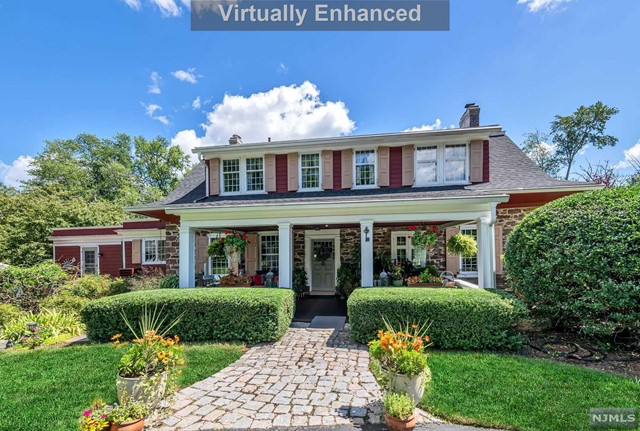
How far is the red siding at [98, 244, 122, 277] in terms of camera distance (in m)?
15.1

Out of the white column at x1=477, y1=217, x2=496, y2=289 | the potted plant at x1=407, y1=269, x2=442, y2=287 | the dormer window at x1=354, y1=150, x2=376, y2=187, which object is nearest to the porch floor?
the potted plant at x1=407, y1=269, x2=442, y2=287

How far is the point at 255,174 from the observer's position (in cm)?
974

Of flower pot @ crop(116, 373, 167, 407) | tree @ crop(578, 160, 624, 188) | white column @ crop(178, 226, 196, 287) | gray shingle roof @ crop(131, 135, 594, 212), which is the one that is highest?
tree @ crop(578, 160, 624, 188)

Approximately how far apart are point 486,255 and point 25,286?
43.4 ft

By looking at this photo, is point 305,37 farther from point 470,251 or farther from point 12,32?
point 12,32

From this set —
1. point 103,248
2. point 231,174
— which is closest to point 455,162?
point 231,174

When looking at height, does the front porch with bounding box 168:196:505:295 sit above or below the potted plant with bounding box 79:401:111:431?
above

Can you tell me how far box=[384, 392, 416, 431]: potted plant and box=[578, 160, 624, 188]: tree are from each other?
19665mm

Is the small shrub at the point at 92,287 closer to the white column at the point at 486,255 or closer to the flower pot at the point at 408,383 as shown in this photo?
the flower pot at the point at 408,383

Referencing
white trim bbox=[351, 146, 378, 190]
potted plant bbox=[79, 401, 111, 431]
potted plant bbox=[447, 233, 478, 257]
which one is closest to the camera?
potted plant bbox=[79, 401, 111, 431]

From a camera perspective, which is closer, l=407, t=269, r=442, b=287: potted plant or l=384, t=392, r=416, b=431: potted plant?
l=384, t=392, r=416, b=431: potted plant

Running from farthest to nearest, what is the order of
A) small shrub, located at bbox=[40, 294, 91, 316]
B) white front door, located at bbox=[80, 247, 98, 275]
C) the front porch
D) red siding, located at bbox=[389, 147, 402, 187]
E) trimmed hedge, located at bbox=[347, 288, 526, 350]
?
white front door, located at bbox=[80, 247, 98, 275]
red siding, located at bbox=[389, 147, 402, 187]
small shrub, located at bbox=[40, 294, 91, 316]
the front porch
trimmed hedge, located at bbox=[347, 288, 526, 350]

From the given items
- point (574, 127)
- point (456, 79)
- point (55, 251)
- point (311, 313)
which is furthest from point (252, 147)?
point (574, 127)

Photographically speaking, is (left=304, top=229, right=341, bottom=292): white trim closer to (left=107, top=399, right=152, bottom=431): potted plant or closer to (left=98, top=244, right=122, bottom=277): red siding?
(left=107, top=399, right=152, bottom=431): potted plant
